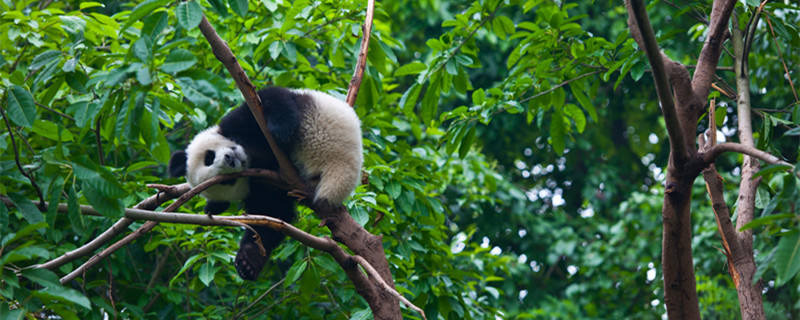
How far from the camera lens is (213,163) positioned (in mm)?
3463

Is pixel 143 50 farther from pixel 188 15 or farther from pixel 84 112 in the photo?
pixel 84 112

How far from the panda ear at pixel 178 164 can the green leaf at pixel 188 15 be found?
1752mm

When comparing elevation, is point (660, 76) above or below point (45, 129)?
above

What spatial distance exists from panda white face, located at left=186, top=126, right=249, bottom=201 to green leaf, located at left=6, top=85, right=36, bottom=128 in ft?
3.48

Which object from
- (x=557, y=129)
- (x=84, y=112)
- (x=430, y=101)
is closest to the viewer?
(x=84, y=112)

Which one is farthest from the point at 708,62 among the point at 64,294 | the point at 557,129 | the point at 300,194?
the point at 64,294

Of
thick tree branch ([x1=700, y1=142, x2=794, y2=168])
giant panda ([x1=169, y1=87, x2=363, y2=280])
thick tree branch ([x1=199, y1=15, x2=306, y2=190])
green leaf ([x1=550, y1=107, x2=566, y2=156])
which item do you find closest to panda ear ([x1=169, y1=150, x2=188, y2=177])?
giant panda ([x1=169, y1=87, x2=363, y2=280])

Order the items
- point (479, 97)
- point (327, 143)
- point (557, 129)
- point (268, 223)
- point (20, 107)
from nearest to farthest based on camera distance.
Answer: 1. point (20, 107)
2. point (268, 223)
3. point (327, 143)
4. point (479, 97)
5. point (557, 129)

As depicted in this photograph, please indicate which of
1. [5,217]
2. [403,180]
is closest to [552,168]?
[403,180]

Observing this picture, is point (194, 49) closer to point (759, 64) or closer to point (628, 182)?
point (759, 64)

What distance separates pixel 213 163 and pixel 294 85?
1.32 metres

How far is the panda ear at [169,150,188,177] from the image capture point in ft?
12.1

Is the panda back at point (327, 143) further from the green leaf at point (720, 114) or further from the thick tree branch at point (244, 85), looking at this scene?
the green leaf at point (720, 114)

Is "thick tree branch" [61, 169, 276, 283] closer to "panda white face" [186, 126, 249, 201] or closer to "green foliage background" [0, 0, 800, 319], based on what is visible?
"green foliage background" [0, 0, 800, 319]
